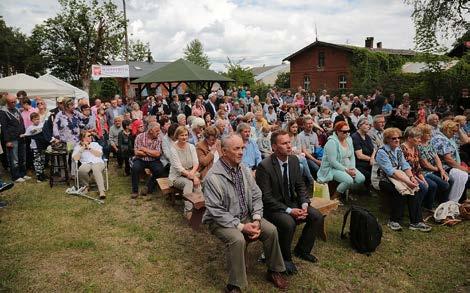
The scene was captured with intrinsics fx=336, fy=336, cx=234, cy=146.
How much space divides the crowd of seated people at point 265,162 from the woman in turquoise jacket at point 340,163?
2cm

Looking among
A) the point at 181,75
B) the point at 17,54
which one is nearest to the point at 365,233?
the point at 181,75

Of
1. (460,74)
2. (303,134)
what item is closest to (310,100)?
(460,74)

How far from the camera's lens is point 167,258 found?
4051mm

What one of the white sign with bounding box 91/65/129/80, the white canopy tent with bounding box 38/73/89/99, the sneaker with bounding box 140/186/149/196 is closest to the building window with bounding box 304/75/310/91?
the white sign with bounding box 91/65/129/80

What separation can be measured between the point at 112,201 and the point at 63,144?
1.90 m

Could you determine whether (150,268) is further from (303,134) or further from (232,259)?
(303,134)

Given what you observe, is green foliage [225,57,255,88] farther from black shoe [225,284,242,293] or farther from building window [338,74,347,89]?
black shoe [225,284,242,293]

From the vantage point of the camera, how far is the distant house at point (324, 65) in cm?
3244

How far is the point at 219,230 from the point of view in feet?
11.0

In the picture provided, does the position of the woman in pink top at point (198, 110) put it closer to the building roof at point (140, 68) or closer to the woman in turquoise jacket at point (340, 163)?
the woman in turquoise jacket at point (340, 163)

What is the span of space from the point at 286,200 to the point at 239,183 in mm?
694

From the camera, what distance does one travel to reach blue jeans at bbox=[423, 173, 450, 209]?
5.28 metres

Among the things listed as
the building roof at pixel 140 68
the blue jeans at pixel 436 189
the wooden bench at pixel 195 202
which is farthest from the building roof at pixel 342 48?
the wooden bench at pixel 195 202

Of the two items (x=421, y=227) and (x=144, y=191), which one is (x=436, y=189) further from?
(x=144, y=191)
